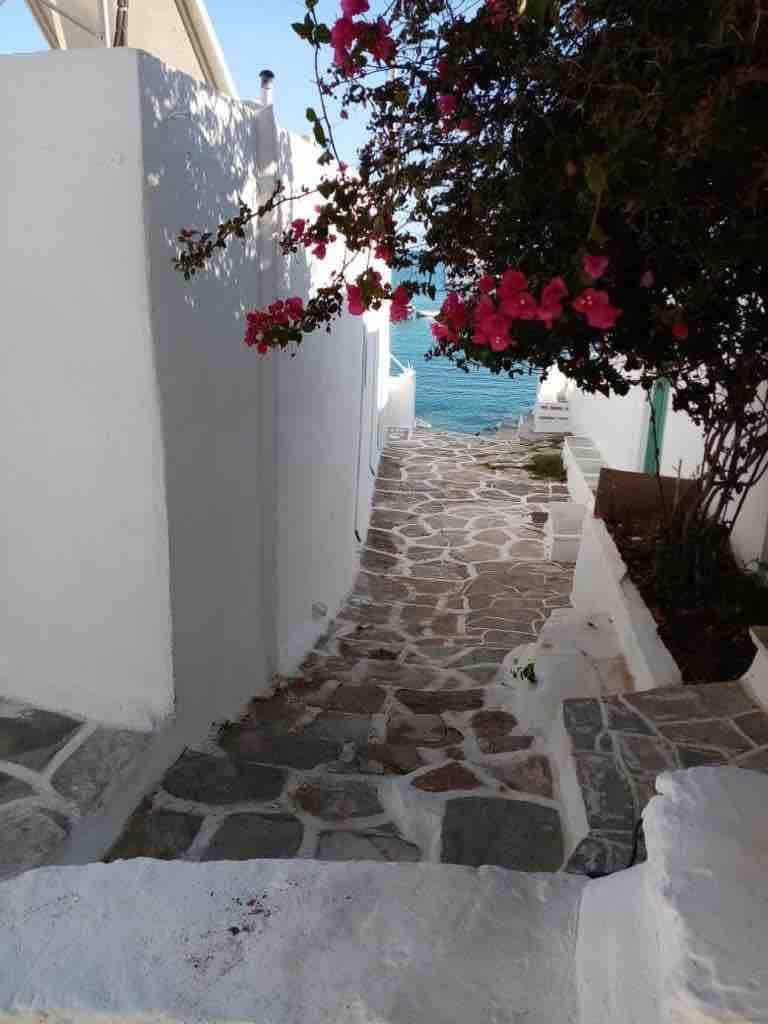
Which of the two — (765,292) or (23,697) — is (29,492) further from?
(765,292)

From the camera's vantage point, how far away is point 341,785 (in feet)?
12.1

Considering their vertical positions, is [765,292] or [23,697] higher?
[765,292]

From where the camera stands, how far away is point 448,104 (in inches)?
87.6

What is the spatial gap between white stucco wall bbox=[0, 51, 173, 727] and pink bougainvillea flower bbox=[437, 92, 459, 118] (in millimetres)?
1329

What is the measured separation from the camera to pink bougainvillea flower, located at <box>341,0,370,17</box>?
83.1 inches

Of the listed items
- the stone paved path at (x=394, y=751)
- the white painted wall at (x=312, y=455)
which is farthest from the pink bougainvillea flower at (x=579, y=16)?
the white painted wall at (x=312, y=455)

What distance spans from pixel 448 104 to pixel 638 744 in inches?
103

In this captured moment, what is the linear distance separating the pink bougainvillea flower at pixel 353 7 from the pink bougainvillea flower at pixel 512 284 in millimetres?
846

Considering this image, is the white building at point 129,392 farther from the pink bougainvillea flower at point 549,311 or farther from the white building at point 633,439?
the white building at point 633,439

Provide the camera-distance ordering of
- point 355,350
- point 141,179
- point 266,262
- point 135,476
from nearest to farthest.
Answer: point 141,179 < point 135,476 < point 266,262 < point 355,350

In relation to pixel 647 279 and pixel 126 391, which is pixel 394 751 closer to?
pixel 126 391

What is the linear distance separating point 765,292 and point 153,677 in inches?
115

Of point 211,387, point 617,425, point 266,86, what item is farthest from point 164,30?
point 211,387

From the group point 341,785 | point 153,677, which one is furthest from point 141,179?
point 341,785
